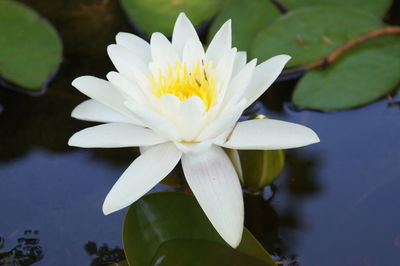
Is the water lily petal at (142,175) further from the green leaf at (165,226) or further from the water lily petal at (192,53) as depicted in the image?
the water lily petal at (192,53)

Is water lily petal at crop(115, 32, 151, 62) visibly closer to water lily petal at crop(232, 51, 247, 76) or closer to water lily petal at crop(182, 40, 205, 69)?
water lily petal at crop(182, 40, 205, 69)

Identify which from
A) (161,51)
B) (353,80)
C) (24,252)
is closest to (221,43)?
(161,51)

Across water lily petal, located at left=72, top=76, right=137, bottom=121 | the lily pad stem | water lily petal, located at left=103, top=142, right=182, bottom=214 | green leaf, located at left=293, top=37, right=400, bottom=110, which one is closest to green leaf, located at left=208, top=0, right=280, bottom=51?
the lily pad stem

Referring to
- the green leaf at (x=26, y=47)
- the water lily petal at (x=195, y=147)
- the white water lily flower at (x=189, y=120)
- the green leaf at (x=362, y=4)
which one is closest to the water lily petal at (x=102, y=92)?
the white water lily flower at (x=189, y=120)

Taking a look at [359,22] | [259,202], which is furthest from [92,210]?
[359,22]

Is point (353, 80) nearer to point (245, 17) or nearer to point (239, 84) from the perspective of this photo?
point (245, 17)
